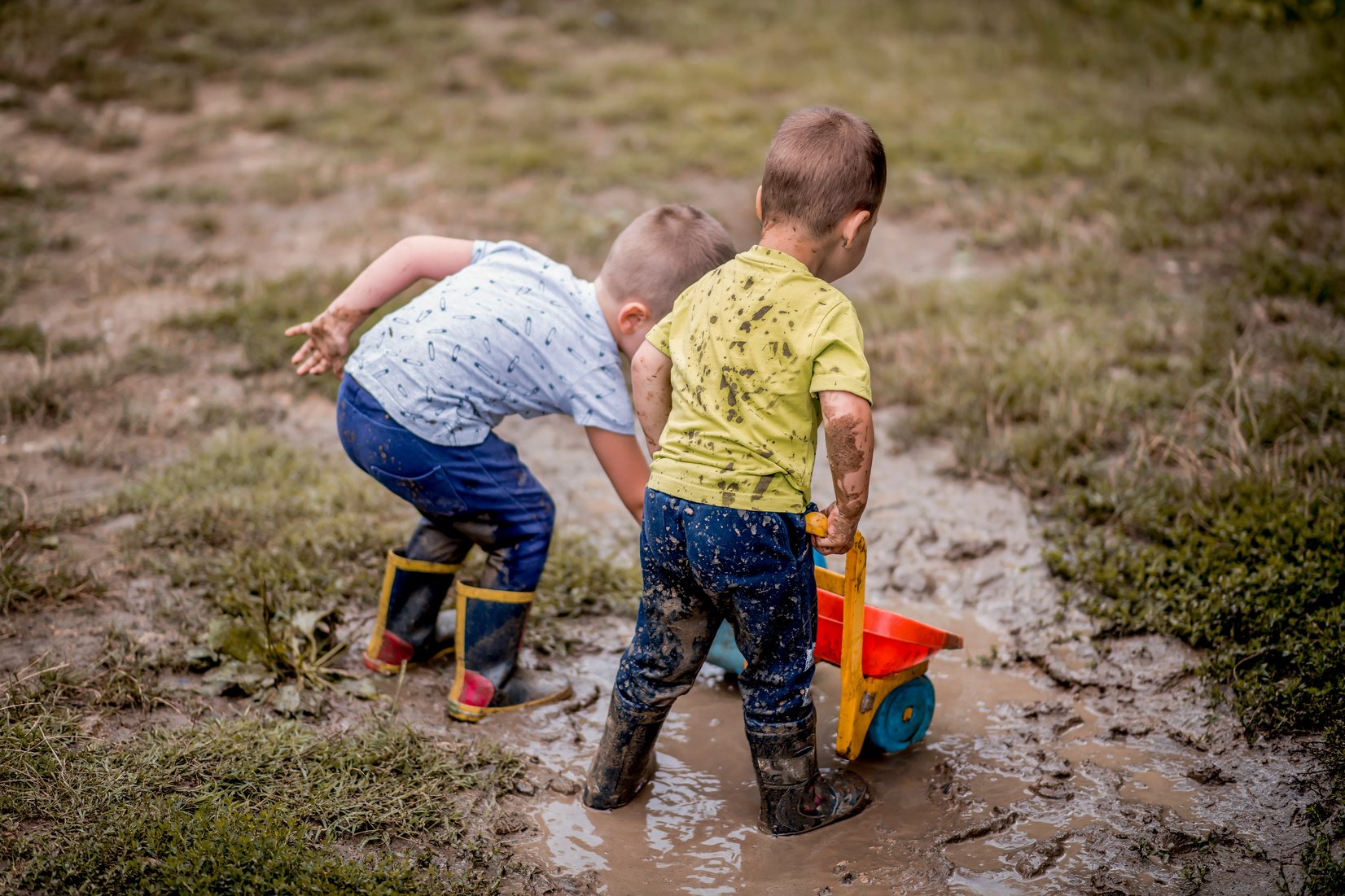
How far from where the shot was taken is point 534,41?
936cm

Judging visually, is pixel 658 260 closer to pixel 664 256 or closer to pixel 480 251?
pixel 664 256

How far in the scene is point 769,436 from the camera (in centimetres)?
252

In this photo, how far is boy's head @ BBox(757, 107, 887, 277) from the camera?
2.45m

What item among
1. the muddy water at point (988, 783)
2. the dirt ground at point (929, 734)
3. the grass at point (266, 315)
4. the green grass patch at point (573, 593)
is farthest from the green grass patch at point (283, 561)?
the grass at point (266, 315)

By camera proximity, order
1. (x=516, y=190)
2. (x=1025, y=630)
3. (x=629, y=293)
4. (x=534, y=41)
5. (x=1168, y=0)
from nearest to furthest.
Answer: (x=629, y=293) < (x=1025, y=630) < (x=516, y=190) < (x=534, y=41) < (x=1168, y=0)

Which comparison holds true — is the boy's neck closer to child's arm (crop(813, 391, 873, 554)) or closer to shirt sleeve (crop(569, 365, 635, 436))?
child's arm (crop(813, 391, 873, 554))

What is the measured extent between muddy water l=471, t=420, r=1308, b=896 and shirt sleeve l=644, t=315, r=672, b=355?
48.7 inches

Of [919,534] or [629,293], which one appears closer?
[629,293]

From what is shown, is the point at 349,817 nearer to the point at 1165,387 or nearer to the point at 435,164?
the point at 1165,387

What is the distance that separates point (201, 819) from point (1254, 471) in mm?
3584

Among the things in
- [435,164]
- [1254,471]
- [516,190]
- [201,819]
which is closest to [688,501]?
[201,819]

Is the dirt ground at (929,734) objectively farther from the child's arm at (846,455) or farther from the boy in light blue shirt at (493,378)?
the child's arm at (846,455)

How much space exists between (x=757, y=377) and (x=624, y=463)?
578 millimetres

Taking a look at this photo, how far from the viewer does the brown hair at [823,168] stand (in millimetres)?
2453
